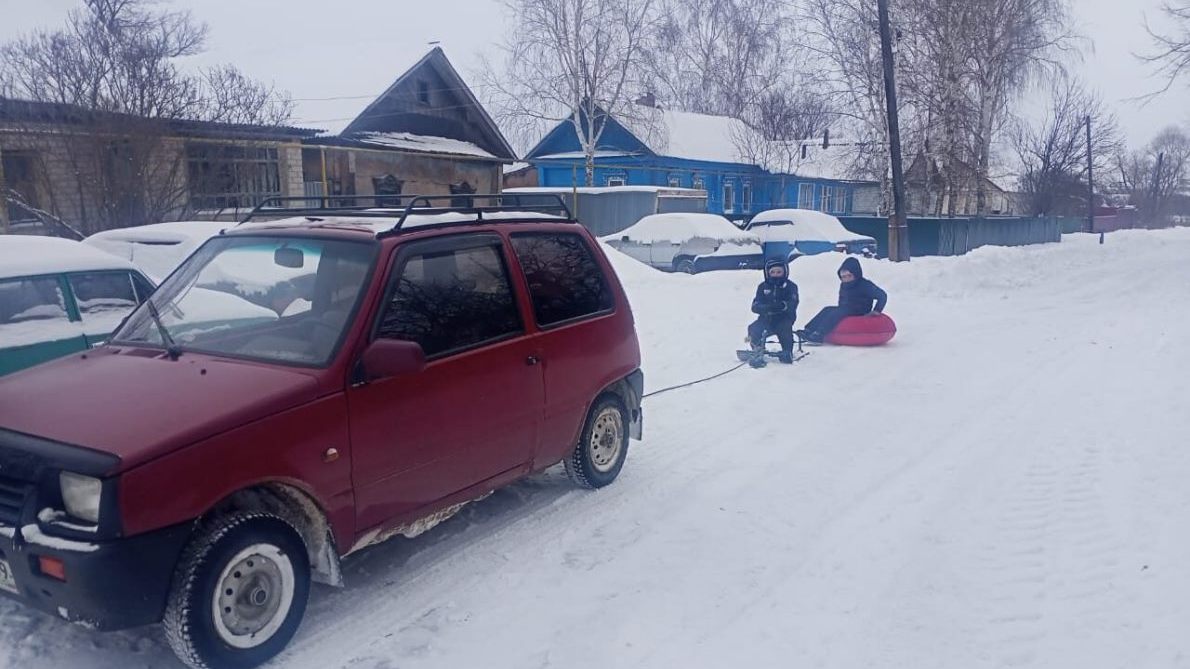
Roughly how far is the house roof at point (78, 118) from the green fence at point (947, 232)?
21722 mm

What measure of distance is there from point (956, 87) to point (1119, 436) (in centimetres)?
2713

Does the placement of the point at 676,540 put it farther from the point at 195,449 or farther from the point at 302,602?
the point at 195,449

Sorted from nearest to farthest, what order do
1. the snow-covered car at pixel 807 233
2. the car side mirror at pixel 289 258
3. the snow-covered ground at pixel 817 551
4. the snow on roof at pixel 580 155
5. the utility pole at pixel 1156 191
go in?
the snow-covered ground at pixel 817 551, the car side mirror at pixel 289 258, the snow-covered car at pixel 807 233, the snow on roof at pixel 580 155, the utility pole at pixel 1156 191

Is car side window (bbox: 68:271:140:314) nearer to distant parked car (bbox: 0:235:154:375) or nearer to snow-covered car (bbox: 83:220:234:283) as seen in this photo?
distant parked car (bbox: 0:235:154:375)

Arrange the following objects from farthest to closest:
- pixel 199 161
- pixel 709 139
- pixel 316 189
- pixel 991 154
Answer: pixel 709 139
pixel 991 154
pixel 316 189
pixel 199 161

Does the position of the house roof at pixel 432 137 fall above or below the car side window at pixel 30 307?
above

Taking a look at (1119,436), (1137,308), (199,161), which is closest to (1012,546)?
(1119,436)

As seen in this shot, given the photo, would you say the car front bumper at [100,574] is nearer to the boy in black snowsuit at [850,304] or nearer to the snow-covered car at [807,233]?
the boy in black snowsuit at [850,304]

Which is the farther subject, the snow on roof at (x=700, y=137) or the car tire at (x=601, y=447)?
the snow on roof at (x=700, y=137)

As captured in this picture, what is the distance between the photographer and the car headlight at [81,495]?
3.14 m

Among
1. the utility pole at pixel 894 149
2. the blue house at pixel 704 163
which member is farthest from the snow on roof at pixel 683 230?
the blue house at pixel 704 163

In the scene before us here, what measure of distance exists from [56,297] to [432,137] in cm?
2265

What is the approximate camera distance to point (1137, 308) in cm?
1427

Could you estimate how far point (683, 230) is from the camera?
2075cm
